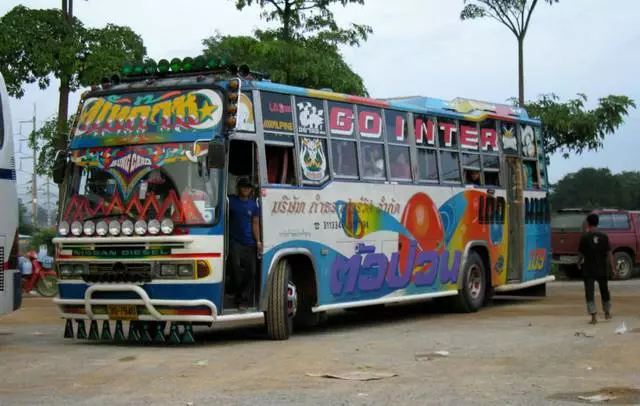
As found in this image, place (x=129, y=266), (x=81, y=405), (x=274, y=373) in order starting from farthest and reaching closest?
(x=129, y=266), (x=274, y=373), (x=81, y=405)

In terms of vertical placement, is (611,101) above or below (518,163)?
above

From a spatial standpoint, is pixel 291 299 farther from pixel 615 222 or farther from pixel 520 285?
pixel 615 222

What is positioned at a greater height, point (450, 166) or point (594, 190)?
point (594, 190)

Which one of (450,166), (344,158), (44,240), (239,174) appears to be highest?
(450,166)

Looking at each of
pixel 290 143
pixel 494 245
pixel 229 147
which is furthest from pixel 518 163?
pixel 229 147

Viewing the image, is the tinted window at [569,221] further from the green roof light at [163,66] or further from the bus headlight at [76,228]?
the bus headlight at [76,228]

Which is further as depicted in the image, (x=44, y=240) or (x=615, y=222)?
(x=44, y=240)

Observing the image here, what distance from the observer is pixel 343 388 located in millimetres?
9461

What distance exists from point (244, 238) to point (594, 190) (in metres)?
76.4

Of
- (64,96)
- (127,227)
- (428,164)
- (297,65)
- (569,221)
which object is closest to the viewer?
(127,227)

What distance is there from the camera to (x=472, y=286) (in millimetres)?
18422

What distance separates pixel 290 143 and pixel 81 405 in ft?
A: 19.7

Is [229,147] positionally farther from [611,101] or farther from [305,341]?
[611,101]

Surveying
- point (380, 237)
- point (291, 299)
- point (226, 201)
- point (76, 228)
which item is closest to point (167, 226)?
point (226, 201)
